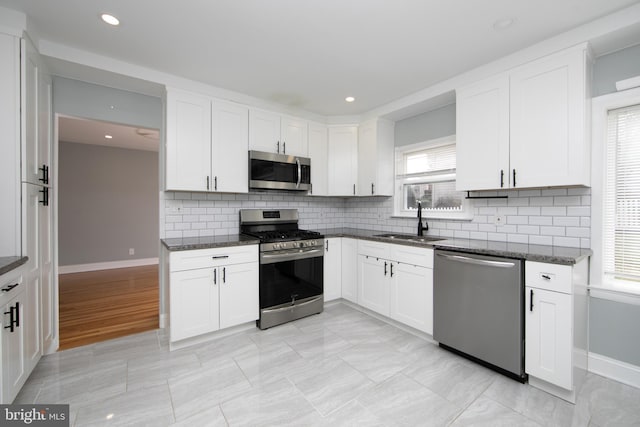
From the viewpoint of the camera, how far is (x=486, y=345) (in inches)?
87.0

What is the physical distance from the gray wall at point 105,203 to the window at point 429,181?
5.75 meters

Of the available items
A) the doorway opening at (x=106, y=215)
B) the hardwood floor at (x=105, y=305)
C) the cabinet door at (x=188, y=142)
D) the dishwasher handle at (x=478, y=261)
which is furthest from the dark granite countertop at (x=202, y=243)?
the dishwasher handle at (x=478, y=261)

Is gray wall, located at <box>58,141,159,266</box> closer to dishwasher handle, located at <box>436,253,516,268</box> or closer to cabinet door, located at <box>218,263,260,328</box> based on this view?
cabinet door, located at <box>218,263,260,328</box>

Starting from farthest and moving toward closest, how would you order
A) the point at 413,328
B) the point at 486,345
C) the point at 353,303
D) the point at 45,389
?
the point at 353,303
the point at 413,328
the point at 486,345
the point at 45,389

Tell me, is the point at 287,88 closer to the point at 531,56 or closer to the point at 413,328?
the point at 531,56

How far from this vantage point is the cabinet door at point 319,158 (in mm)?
3814

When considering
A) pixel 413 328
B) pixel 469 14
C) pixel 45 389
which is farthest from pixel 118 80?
pixel 413 328

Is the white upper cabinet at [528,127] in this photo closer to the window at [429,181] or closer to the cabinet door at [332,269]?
the window at [429,181]

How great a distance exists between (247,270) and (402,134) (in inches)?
105

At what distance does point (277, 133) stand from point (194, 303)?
7.06 feet

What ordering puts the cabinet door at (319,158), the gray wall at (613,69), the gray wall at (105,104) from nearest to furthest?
the gray wall at (613,69) → the gray wall at (105,104) → the cabinet door at (319,158)

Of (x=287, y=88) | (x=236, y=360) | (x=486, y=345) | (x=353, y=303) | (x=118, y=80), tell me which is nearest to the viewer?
(x=486, y=345)

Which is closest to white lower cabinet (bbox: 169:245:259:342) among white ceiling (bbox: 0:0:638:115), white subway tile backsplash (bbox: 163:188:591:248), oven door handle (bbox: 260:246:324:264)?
oven door handle (bbox: 260:246:324:264)

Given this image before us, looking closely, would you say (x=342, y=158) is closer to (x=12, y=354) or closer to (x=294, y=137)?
(x=294, y=137)
